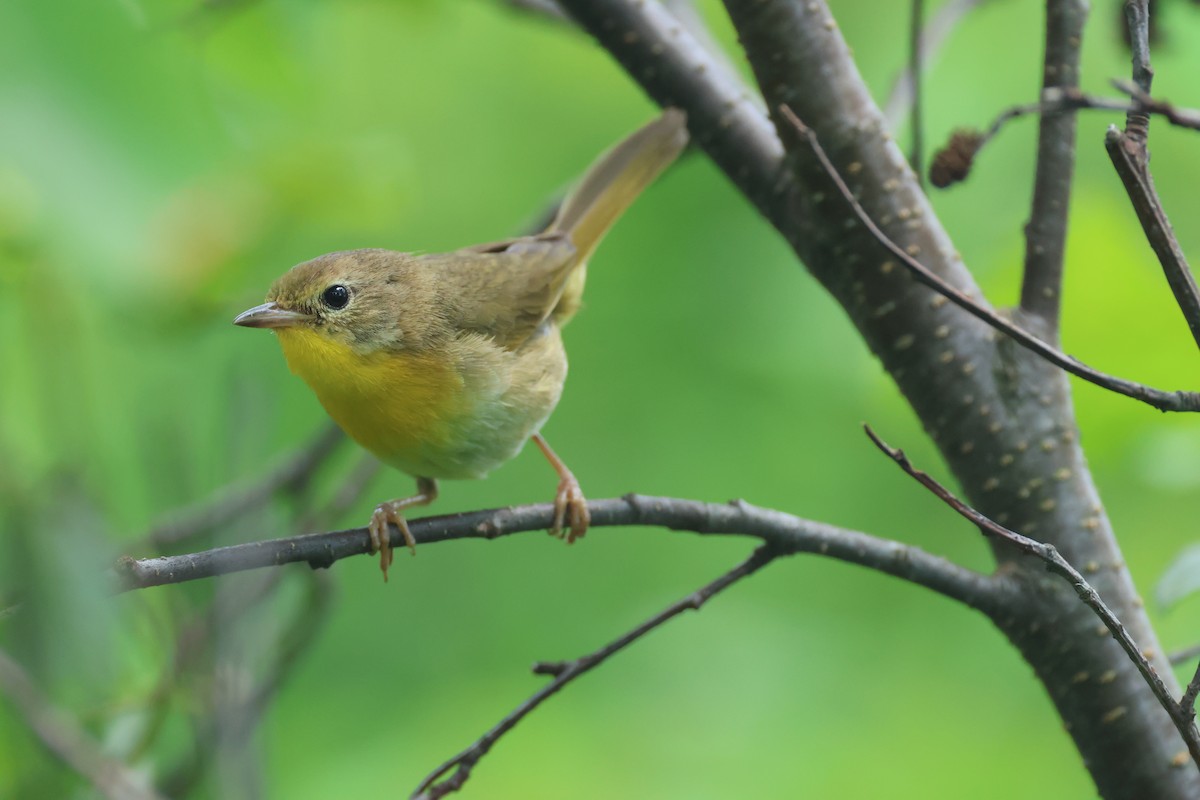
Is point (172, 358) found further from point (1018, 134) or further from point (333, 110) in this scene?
point (1018, 134)

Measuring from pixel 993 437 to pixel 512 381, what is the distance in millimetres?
1446

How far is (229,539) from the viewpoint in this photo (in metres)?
2.20

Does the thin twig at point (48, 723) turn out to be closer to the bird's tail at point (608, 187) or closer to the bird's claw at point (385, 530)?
the bird's claw at point (385, 530)

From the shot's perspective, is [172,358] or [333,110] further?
[333,110]

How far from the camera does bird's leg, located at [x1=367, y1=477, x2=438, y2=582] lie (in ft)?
8.02

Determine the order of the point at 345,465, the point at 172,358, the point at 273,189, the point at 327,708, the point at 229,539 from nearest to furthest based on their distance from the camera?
the point at 229,539 → the point at 273,189 → the point at 172,358 → the point at 327,708 → the point at 345,465

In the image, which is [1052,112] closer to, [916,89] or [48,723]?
[916,89]

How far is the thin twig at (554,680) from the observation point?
2.02m

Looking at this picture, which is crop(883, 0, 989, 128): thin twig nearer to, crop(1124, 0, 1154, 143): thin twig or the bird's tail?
the bird's tail

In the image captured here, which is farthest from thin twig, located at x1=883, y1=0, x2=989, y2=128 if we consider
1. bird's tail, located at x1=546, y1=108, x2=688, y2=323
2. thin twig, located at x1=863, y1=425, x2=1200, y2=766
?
thin twig, located at x1=863, y1=425, x2=1200, y2=766

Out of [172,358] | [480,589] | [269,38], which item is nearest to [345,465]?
[480,589]

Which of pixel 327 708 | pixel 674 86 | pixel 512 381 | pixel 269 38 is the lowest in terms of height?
pixel 327 708

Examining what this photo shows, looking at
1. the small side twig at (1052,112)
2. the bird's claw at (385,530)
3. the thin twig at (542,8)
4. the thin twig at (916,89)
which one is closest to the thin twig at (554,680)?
the bird's claw at (385,530)

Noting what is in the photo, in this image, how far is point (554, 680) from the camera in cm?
220
